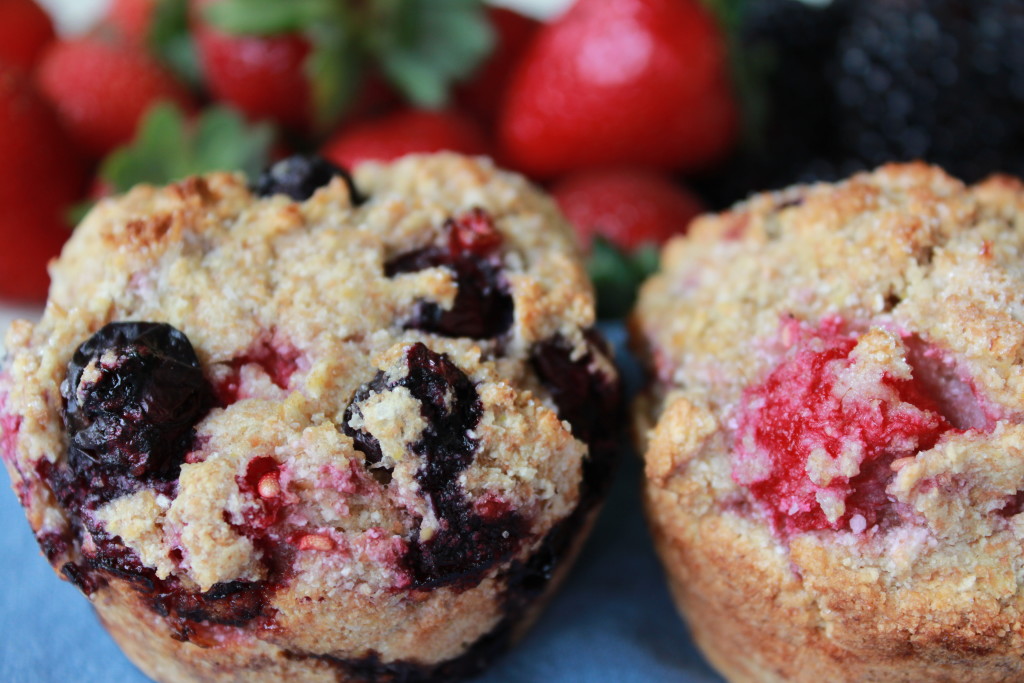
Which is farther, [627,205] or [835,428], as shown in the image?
[627,205]

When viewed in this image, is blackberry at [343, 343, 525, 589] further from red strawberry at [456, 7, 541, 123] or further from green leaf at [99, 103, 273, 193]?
red strawberry at [456, 7, 541, 123]

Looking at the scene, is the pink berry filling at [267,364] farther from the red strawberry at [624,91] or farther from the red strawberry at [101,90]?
the red strawberry at [101,90]

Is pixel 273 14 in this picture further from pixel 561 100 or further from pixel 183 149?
pixel 561 100

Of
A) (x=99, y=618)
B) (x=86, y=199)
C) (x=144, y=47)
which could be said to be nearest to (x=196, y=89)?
(x=144, y=47)

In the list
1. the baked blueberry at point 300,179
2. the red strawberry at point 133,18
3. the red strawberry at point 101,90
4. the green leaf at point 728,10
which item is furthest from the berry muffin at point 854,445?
the red strawberry at point 133,18

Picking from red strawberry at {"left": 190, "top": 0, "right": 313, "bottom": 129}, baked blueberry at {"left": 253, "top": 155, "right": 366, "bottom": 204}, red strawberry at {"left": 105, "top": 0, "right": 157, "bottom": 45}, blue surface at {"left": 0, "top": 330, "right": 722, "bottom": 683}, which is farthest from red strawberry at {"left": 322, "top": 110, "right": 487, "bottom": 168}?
blue surface at {"left": 0, "top": 330, "right": 722, "bottom": 683}

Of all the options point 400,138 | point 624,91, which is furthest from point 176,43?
point 624,91

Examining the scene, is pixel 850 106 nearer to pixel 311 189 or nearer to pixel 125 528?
pixel 311 189
